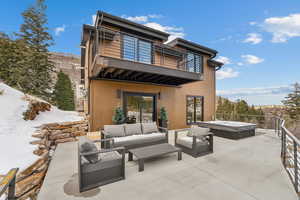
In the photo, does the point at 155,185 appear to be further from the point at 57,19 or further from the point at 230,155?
the point at 57,19

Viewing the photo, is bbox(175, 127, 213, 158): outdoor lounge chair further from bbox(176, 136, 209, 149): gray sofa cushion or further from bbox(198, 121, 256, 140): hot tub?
bbox(198, 121, 256, 140): hot tub

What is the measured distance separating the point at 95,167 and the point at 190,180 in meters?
1.94

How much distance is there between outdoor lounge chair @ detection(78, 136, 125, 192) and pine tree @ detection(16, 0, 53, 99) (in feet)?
28.7

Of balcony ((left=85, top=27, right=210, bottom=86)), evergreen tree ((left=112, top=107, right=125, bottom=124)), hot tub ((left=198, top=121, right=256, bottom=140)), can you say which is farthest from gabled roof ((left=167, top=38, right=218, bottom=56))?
evergreen tree ((left=112, top=107, right=125, bottom=124))

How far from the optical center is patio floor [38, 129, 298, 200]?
2236 mm

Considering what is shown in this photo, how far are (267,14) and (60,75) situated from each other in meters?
16.1

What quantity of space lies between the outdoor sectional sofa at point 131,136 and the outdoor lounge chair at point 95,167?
1.09m

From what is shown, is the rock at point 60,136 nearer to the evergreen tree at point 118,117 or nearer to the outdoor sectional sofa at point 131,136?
the evergreen tree at point 118,117

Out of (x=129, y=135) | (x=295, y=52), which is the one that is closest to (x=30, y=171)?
(x=129, y=135)

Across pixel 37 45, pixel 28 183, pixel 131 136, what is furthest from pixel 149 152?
pixel 37 45

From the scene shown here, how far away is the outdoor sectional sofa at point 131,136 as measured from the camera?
3.96 metres

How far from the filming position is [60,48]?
47.6ft

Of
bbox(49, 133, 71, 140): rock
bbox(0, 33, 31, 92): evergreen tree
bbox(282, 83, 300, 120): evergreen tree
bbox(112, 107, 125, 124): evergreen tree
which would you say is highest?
bbox(0, 33, 31, 92): evergreen tree

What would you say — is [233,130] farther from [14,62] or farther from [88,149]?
[14,62]
